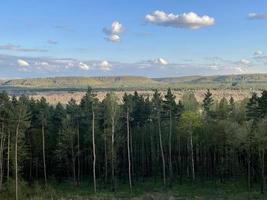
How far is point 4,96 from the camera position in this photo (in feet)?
207

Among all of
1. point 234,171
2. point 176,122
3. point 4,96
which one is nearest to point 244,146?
point 234,171

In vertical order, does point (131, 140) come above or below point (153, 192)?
above

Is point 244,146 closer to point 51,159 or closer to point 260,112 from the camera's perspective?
point 260,112

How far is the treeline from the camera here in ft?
209

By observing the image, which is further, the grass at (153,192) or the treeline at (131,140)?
the treeline at (131,140)

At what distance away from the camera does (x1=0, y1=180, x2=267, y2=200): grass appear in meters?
55.2

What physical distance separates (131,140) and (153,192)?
23.7 m

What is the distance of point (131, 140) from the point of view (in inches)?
3285

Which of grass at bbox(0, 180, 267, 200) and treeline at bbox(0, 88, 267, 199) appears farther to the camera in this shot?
treeline at bbox(0, 88, 267, 199)

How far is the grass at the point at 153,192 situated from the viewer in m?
55.2

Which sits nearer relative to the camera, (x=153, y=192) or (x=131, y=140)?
(x=153, y=192)

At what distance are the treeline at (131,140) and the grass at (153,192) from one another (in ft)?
6.08

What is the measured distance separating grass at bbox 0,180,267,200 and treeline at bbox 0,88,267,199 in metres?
1.85

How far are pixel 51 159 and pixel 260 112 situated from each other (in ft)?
121
